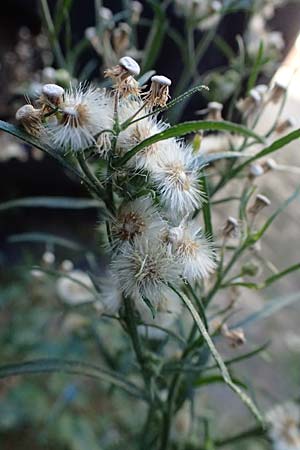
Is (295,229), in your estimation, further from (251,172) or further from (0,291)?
(251,172)

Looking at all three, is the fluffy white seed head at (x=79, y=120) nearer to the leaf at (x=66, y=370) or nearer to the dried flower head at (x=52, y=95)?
the dried flower head at (x=52, y=95)

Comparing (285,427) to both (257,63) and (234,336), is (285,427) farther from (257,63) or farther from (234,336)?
(257,63)

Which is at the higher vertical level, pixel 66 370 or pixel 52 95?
pixel 52 95

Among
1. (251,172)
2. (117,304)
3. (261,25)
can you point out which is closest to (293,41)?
(261,25)

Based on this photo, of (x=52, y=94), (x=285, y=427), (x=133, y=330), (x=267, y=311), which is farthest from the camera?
(x=285, y=427)

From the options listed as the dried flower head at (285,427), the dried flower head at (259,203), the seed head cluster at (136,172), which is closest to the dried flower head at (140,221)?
the seed head cluster at (136,172)

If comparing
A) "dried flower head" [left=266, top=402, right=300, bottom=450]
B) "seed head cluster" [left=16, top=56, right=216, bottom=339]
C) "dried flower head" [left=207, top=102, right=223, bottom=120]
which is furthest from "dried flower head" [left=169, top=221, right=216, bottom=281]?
"dried flower head" [left=266, top=402, right=300, bottom=450]

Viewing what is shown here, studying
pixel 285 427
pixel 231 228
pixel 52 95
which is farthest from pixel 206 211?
pixel 285 427
